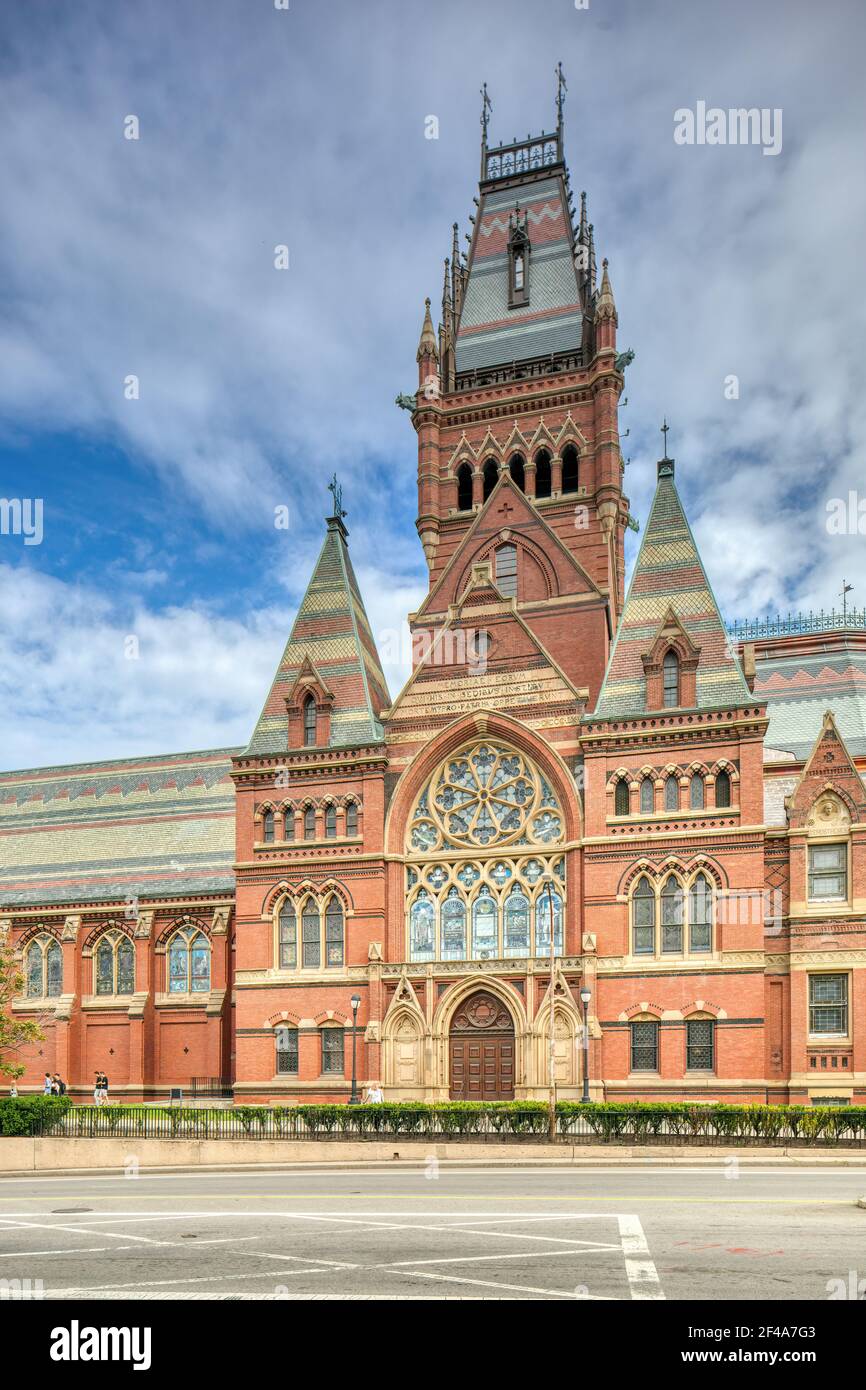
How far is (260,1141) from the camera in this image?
1212 inches

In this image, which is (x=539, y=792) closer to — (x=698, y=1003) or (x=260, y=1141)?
→ (x=698, y=1003)

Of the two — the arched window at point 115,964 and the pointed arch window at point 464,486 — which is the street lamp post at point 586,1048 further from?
the pointed arch window at point 464,486

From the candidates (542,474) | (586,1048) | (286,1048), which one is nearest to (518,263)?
(542,474)

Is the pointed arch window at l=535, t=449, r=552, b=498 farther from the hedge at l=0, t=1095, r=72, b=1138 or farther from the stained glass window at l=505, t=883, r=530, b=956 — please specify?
the hedge at l=0, t=1095, r=72, b=1138

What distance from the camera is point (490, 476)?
54.5 metres

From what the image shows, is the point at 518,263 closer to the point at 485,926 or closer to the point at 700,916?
the point at 485,926

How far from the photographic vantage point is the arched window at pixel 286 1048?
43.2 metres

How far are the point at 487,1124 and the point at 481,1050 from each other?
1008 centimetres

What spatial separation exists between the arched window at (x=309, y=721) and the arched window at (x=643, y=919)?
13.9 meters

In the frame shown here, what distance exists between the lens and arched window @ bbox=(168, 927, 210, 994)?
52.5m

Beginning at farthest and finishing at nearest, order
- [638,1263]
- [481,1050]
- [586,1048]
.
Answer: [481,1050], [586,1048], [638,1263]

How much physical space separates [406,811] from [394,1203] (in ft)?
82.1

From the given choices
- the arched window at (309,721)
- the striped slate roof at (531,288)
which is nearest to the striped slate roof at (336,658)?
the arched window at (309,721)
